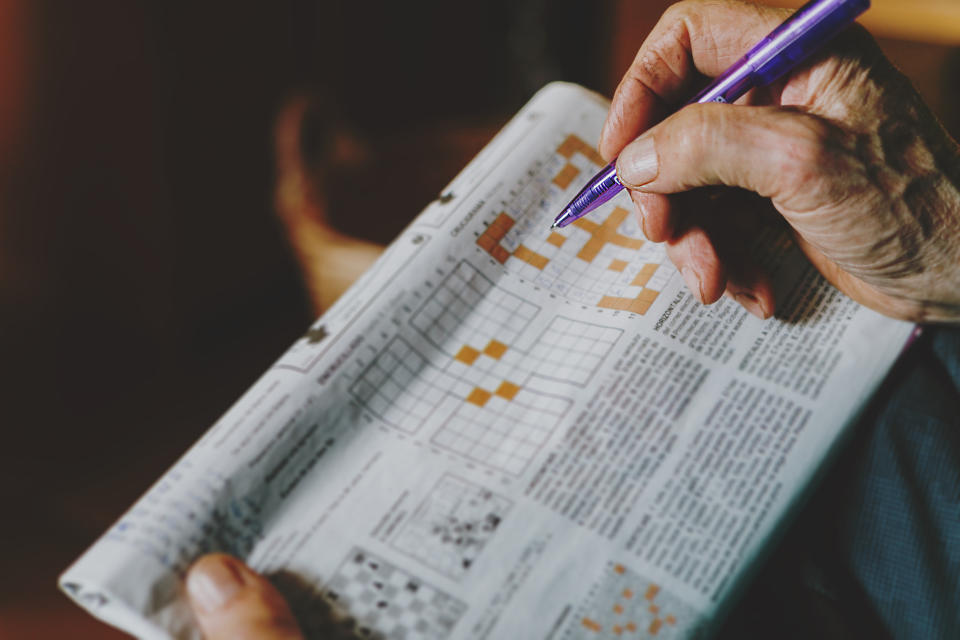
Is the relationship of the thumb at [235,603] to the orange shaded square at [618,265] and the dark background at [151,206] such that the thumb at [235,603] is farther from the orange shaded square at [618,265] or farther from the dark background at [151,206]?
the dark background at [151,206]

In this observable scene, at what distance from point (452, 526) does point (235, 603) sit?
0.43ft

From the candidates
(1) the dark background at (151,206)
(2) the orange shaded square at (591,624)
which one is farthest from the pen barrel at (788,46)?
(1) the dark background at (151,206)

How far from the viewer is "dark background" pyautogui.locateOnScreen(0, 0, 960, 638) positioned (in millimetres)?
1097

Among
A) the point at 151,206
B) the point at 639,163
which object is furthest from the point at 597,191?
the point at 151,206

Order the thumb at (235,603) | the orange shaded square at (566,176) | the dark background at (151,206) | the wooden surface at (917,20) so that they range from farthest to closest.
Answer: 1. the wooden surface at (917,20)
2. the dark background at (151,206)
3. the orange shaded square at (566,176)
4. the thumb at (235,603)

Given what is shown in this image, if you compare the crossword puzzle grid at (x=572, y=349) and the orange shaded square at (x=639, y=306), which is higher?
the orange shaded square at (x=639, y=306)

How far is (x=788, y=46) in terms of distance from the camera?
1.51 ft

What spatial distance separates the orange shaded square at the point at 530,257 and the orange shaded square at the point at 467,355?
0.09 metres

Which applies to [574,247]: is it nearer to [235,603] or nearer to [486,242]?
[486,242]

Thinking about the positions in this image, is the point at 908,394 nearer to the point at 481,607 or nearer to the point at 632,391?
the point at 632,391

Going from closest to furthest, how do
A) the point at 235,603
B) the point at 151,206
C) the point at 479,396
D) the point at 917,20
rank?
1. the point at 235,603
2. the point at 479,396
3. the point at 151,206
4. the point at 917,20

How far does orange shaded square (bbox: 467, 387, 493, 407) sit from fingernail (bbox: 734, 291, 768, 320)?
0.64ft

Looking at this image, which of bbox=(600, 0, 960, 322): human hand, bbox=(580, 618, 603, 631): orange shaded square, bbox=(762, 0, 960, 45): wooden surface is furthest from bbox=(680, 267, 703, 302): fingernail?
bbox=(762, 0, 960, 45): wooden surface

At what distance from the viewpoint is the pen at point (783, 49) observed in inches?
16.8
